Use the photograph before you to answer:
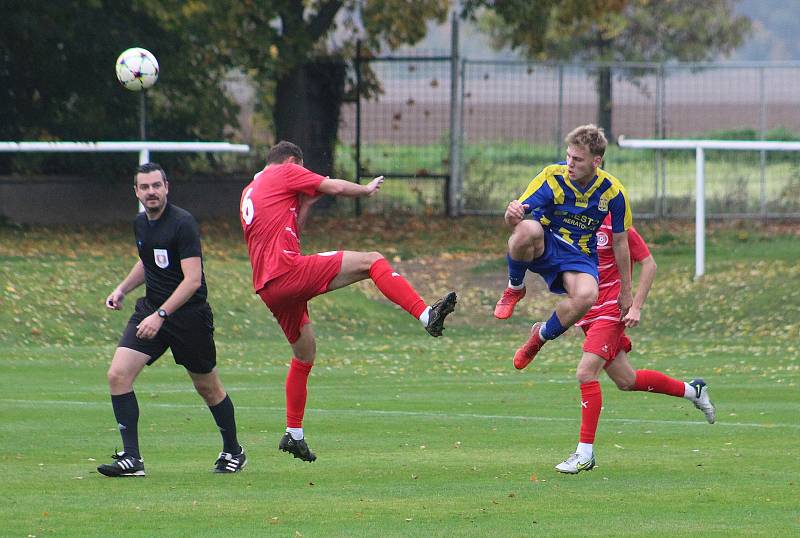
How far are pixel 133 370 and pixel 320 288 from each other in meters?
1.29

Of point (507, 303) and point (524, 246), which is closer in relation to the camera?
point (524, 246)

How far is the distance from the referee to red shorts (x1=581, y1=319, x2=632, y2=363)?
247 cm

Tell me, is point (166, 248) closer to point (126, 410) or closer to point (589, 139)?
point (126, 410)

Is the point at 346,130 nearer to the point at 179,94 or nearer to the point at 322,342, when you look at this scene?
the point at 179,94

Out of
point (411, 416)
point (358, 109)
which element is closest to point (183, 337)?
point (411, 416)

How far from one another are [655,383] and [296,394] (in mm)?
2523

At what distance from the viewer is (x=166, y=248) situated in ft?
31.4

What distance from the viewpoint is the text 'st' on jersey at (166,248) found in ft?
31.3

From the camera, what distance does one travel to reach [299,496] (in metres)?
9.01

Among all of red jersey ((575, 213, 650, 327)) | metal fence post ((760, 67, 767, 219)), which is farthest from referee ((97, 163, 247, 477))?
metal fence post ((760, 67, 767, 219))

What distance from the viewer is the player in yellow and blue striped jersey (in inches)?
388

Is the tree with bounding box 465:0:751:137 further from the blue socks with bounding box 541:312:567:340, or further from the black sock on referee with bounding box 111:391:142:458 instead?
the black sock on referee with bounding box 111:391:142:458

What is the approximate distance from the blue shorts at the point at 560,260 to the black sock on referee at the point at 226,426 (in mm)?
2244

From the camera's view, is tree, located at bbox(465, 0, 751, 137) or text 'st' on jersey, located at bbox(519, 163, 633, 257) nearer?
text 'st' on jersey, located at bbox(519, 163, 633, 257)
